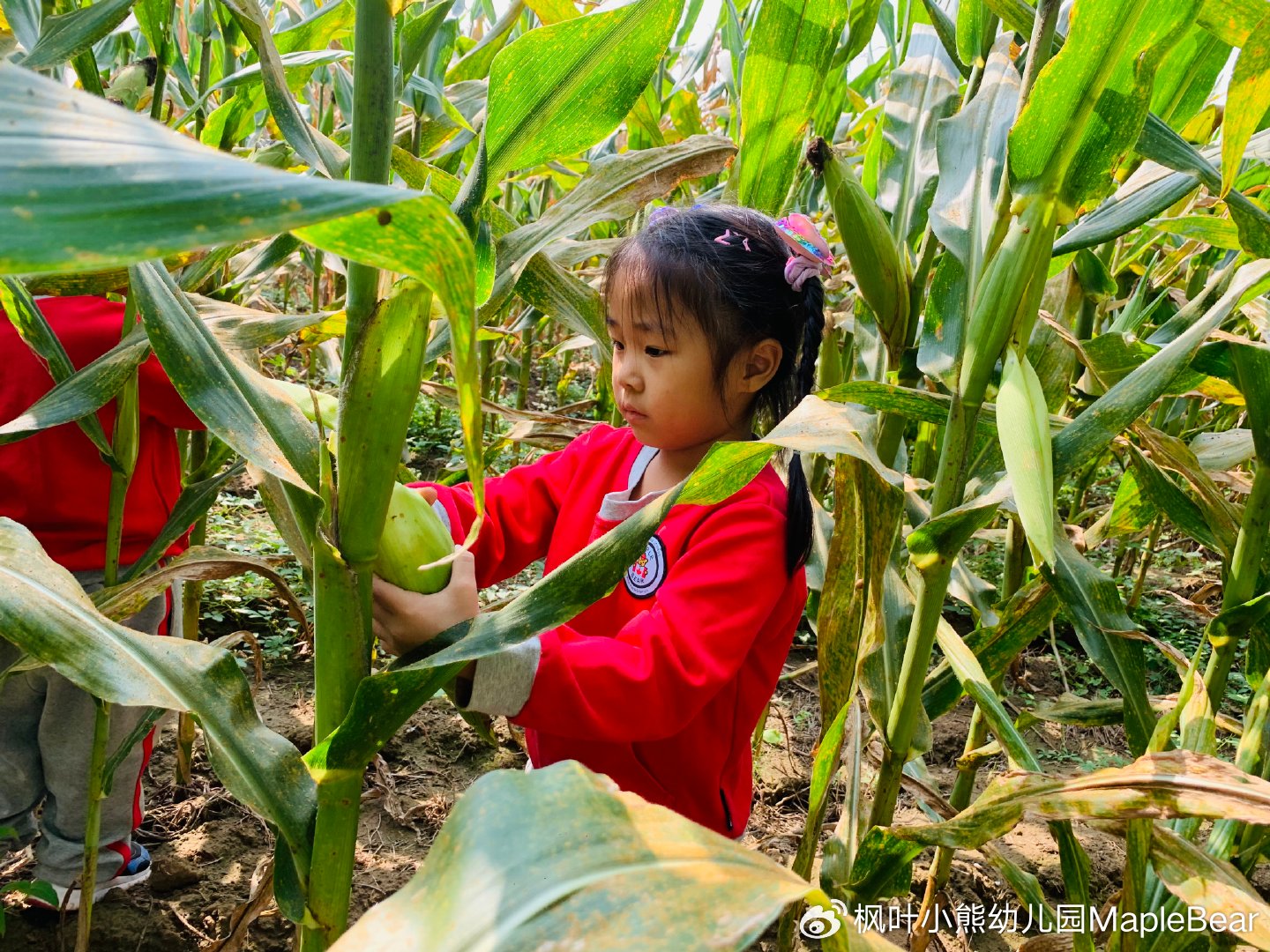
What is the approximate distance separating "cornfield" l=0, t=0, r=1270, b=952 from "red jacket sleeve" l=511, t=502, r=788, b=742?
0.36ft

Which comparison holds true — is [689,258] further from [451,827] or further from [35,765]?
[35,765]

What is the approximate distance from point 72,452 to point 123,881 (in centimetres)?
74

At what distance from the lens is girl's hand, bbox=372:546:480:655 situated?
0.78 meters

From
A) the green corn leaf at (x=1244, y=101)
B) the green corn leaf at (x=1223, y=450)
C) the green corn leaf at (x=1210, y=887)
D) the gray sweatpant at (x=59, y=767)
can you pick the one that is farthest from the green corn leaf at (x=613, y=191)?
the gray sweatpant at (x=59, y=767)

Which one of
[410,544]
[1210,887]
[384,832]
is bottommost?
[384,832]

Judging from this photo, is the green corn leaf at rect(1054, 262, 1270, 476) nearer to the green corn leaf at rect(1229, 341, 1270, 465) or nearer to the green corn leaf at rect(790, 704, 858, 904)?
the green corn leaf at rect(1229, 341, 1270, 465)

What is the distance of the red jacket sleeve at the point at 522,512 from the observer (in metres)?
1.34

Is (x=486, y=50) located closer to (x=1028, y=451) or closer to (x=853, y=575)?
(x=853, y=575)

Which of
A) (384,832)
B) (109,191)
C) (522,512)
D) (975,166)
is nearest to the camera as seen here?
(109,191)

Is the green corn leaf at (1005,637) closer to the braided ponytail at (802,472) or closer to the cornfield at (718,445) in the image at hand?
the cornfield at (718,445)

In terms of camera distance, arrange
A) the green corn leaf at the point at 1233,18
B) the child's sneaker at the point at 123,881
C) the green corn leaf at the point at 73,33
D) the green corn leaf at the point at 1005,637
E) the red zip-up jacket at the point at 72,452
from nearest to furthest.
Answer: the green corn leaf at the point at 1233,18, the green corn leaf at the point at 73,33, the green corn leaf at the point at 1005,637, the red zip-up jacket at the point at 72,452, the child's sneaker at the point at 123,881

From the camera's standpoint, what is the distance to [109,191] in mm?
297

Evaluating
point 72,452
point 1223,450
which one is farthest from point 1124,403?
point 72,452

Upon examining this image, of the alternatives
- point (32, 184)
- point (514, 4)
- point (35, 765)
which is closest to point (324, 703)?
point (32, 184)
